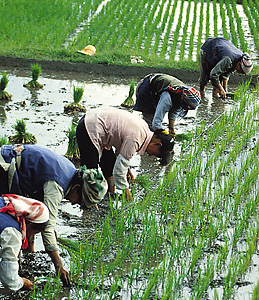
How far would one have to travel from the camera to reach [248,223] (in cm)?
417

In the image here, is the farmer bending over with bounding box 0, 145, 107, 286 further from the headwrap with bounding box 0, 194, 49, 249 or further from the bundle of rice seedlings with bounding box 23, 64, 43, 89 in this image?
the bundle of rice seedlings with bounding box 23, 64, 43, 89

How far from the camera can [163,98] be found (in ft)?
15.8

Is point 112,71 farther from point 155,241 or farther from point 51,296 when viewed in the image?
point 51,296

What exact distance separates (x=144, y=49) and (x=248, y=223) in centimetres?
669

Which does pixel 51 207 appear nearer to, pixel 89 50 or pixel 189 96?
pixel 189 96

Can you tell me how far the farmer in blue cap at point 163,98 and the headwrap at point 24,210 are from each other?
2349 mm

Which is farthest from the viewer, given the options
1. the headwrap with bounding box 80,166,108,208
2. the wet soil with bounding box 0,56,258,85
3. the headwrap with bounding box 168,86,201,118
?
the wet soil with bounding box 0,56,258,85

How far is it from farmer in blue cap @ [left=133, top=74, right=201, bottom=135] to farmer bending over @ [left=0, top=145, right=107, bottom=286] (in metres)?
2.00

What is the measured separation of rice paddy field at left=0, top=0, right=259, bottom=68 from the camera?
959cm

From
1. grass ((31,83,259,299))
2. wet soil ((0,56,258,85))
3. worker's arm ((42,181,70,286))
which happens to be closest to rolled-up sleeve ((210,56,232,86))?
wet soil ((0,56,258,85))

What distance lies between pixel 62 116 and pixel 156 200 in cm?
248

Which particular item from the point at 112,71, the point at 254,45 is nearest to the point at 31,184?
the point at 112,71

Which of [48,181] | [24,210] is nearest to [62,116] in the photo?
[48,181]

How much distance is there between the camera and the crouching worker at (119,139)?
3.81 meters
